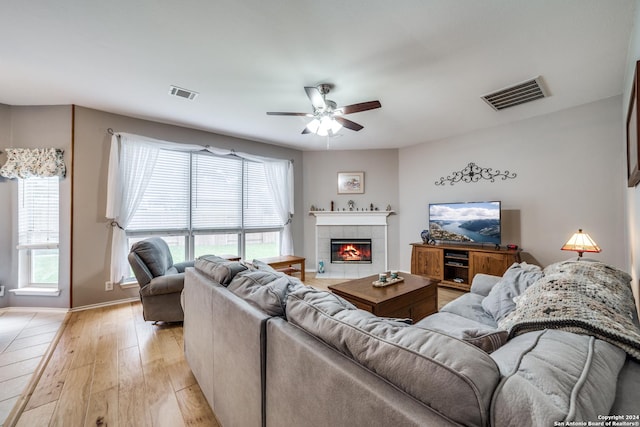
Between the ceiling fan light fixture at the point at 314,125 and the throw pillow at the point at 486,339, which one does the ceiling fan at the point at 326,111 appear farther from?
the throw pillow at the point at 486,339

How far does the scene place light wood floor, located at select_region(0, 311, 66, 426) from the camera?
1786 mm

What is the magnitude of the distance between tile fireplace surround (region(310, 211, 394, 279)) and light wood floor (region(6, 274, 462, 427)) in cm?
313

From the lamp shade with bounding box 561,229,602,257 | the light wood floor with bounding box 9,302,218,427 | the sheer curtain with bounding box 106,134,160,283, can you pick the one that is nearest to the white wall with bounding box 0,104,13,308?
the sheer curtain with bounding box 106,134,160,283

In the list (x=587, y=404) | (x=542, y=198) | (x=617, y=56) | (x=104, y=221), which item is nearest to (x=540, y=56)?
(x=617, y=56)

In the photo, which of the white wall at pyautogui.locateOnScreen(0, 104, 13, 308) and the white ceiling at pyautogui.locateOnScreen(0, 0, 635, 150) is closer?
the white ceiling at pyautogui.locateOnScreen(0, 0, 635, 150)

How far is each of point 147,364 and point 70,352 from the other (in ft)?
2.64

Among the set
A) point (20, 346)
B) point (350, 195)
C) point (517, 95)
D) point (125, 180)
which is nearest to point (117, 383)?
point (20, 346)

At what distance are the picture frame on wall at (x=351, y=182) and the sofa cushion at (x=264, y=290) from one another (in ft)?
13.7

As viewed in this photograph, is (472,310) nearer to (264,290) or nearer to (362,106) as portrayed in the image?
(264,290)

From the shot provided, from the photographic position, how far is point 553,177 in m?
3.54

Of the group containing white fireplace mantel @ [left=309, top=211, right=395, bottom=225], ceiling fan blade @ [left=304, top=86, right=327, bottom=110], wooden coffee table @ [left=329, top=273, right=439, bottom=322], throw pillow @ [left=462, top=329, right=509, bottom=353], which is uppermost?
ceiling fan blade @ [left=304, top=86, right=327, bottom=110]

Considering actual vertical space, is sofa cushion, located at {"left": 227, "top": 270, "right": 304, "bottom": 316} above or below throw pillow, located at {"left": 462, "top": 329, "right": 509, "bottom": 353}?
above

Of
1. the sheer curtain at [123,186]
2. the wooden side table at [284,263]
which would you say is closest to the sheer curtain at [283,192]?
the wooden side table at [284,263]

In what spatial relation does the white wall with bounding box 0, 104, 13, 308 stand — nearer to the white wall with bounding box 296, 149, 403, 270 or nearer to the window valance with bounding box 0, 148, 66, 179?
the window valance with bounding box 0, 148, 66, 179
